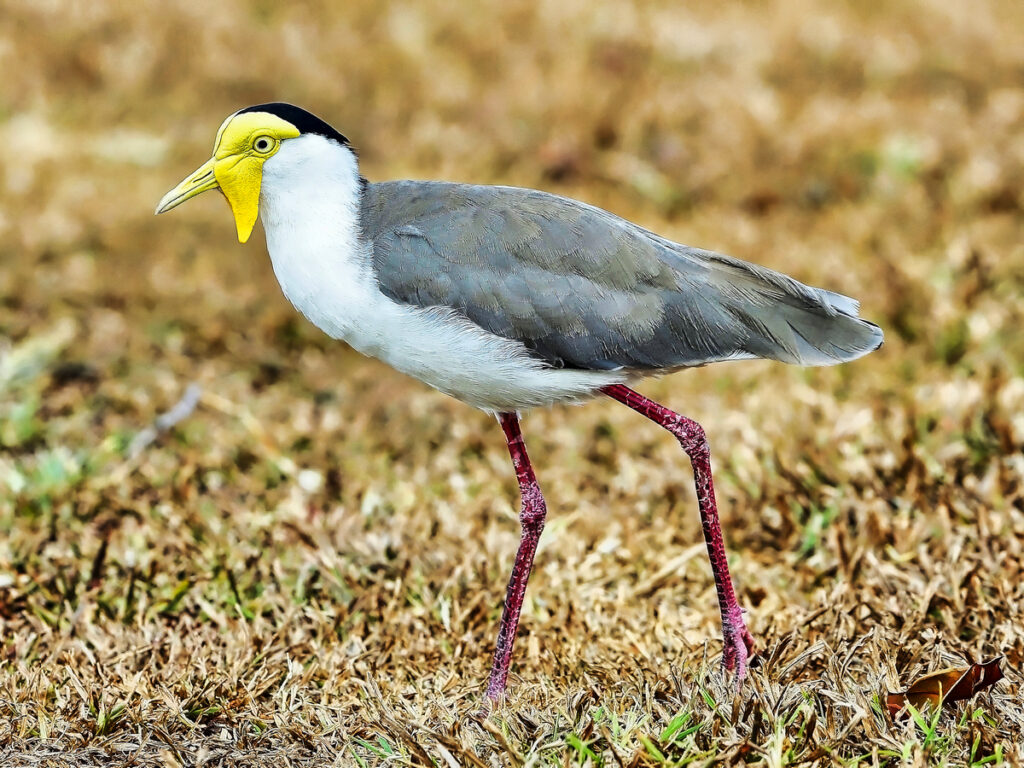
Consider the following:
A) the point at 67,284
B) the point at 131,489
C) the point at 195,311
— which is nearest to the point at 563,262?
the point at 131,489

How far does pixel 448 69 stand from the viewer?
29.2ft

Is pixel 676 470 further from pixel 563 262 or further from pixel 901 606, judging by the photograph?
pixel 563 262

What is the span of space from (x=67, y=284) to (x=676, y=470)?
3.32m

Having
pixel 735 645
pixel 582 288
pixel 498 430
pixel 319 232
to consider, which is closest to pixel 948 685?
pixel 735 645

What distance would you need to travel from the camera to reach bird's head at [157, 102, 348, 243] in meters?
3.30

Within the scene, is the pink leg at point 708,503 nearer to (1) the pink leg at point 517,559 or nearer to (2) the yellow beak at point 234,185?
(1) the pink leg at point 517,559

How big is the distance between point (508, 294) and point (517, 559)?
0.70m

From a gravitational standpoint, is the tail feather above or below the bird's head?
below

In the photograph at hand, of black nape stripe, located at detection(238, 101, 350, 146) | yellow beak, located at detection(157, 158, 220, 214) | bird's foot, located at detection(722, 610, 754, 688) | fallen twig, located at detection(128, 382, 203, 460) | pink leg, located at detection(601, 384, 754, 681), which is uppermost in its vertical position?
black nape stripe, located at detection(238, 101, 350, 146)

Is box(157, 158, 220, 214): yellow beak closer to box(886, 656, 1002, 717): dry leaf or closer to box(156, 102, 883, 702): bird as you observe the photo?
box(156, 102, 883, 702): bird

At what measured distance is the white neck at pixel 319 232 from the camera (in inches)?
123

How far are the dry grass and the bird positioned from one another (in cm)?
40

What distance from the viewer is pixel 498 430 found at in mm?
5320

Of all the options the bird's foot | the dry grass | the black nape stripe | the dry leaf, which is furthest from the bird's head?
the dry leaf
